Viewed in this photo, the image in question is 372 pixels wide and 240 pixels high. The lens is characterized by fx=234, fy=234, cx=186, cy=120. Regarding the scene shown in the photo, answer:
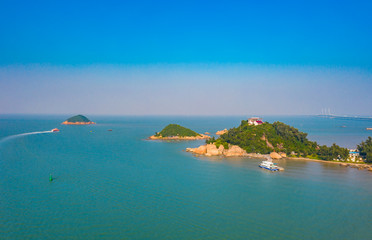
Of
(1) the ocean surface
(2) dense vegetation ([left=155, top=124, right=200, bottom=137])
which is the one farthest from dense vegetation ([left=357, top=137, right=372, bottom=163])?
(2) dense vegetation ([left=155, top=124, right=200, bottom=137])

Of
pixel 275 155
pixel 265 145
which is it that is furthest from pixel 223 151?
pixel 275 155

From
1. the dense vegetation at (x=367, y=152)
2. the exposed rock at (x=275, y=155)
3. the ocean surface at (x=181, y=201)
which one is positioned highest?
the dense vegetation at (x=367, y=152)

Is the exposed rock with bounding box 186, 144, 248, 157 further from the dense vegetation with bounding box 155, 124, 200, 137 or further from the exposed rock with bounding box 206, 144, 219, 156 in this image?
the dense vegetation with bounding box 155, 124, 200, 137

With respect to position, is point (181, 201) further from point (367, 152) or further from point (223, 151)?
point (367, 152)

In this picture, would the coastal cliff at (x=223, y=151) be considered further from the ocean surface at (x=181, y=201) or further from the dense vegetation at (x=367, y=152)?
the dense vegetation at (x=367, y=152)

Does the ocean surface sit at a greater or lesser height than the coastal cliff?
lesser

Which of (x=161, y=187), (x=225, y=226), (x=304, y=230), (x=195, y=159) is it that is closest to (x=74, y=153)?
(x=195, y=159)

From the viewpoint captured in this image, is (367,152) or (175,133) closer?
(367,152)

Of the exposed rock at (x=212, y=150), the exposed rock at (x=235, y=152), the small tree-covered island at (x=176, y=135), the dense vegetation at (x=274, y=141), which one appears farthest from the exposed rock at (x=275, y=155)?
the small tree-covered island at (x=176, y=135)

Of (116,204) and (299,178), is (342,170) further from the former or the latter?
(116,204)

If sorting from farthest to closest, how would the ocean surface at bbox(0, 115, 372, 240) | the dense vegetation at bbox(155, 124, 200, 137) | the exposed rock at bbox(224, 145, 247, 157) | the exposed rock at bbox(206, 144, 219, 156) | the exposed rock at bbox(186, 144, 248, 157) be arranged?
the dense vegetation at bbox(155, 124, 200, 137) → the exposed rock at bbox(206, 144, 219, 156) → the exposed rock at bbox(186, 144, 248, 157) → the exposed rock at bbox(224, 145, 247, 157) → the ocean surface at bbox(0, 115, 372, 240)

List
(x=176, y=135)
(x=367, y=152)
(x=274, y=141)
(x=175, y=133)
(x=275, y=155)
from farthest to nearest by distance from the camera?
1. (x=175, y=133)
2. (x=176, y=135)
3. (x=274, y=141)
4. (x=275, y=155)
5. (x=367, y=152)

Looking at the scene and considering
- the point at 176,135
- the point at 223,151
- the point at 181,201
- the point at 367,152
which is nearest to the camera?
the point at 181,201
